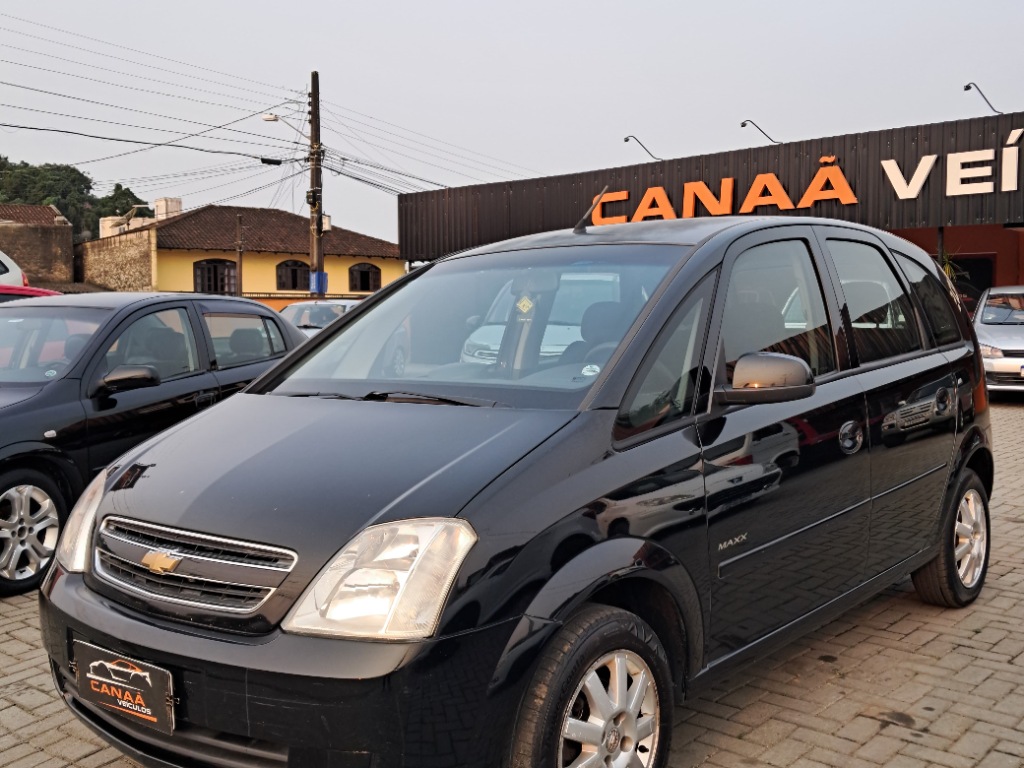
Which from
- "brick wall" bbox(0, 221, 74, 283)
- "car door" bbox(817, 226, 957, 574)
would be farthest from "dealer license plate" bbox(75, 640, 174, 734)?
"brick wall" bbox(0, 221, 74, 283)

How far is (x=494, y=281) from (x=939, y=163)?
818 inches

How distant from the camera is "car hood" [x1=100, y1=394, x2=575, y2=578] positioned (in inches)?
98.6

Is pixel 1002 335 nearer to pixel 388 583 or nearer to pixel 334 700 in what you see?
pixel 388 583

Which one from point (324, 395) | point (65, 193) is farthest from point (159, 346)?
point (65, 193)

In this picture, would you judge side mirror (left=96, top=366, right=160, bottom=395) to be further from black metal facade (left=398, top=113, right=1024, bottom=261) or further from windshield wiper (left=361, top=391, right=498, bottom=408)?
black metal facade (left=398, top=113, right=1024, bottom=261)

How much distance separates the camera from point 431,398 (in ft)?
10.6

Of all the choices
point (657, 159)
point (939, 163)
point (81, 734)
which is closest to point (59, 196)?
point (657, 159)

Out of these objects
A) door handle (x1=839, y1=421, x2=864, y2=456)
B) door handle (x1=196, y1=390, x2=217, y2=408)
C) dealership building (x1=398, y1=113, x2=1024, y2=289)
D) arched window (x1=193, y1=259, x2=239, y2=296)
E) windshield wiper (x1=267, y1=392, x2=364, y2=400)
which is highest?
dealership building (x1=398, y1=113, x2=1024, y2=289)

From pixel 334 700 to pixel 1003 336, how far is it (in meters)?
14.6

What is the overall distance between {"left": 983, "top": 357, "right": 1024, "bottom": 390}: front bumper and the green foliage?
245 ft

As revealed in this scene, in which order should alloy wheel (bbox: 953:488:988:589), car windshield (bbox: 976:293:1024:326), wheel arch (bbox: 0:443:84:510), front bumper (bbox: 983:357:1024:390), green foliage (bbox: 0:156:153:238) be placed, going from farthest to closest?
green foliage (bbox: 0:156:153:238) < car windshield (bbox: 976:293:1024:326) < front bumper (bbox: 983:357:1024:390) < wheel arch (bbox: 0:443:84:510) < alloy wheel (bbox: 953:488:988:589)

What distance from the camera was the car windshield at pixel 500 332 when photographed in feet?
10.6

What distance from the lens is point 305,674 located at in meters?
2.30

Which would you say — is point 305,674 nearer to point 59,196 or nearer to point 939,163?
point 939,163
